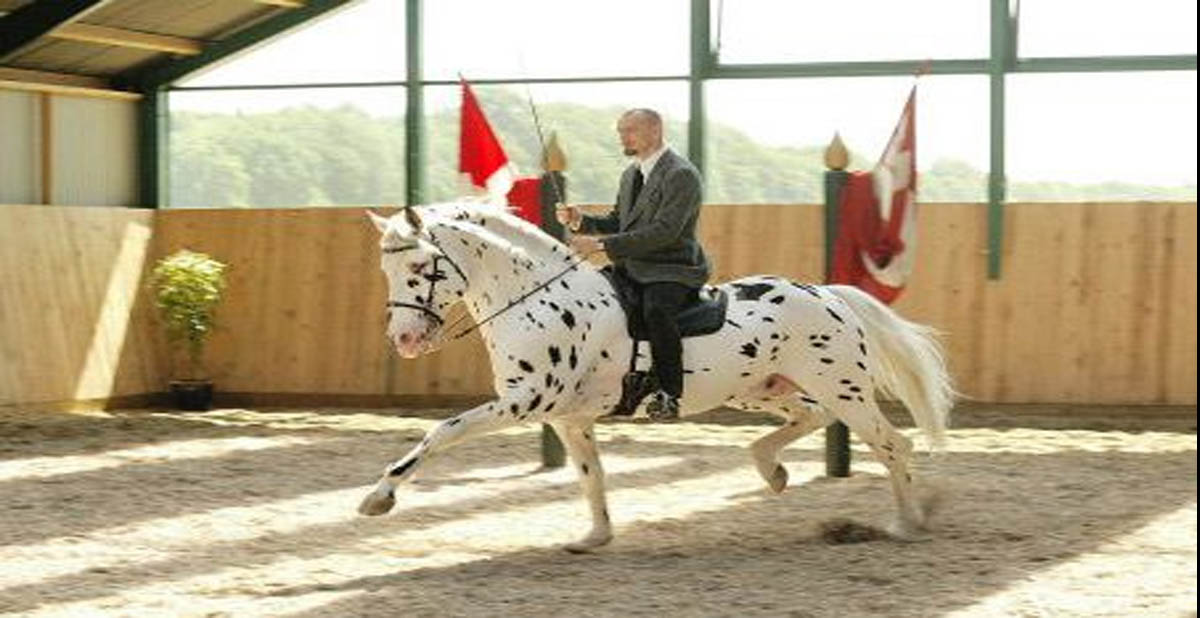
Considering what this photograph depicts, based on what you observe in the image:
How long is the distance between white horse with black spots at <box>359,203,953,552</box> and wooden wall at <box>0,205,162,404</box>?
7.08 m

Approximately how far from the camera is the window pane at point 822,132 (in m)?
13.7

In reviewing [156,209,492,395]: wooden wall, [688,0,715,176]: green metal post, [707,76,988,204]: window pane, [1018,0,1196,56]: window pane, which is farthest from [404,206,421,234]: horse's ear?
[1018,0,1196,56]: window pane

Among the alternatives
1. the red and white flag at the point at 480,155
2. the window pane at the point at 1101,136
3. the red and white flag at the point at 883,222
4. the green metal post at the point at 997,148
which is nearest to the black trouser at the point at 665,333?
the red and white flag at the point at 883,222

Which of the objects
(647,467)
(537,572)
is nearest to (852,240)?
(647,467)

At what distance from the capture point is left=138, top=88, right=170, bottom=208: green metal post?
15.7m

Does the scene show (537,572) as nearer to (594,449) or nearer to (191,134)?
(594,449)

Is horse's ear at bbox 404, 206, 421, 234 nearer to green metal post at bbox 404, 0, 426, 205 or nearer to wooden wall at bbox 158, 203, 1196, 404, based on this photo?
wooden wall at bbox 158, 203, 1196, 404

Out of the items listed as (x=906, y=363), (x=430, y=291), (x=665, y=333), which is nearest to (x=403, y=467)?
(x=430, y=291)

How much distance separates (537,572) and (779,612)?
46.4 inches

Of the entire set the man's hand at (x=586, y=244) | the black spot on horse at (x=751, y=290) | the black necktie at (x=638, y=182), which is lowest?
the black spot on horse at (x=751, y=290)

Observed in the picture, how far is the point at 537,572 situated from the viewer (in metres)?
7.02

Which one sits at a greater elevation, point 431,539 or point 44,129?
point 44,129

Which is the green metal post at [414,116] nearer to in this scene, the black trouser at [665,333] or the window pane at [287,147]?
the window pane at [287,147]

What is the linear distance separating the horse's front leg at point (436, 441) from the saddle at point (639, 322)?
567 millimetres
